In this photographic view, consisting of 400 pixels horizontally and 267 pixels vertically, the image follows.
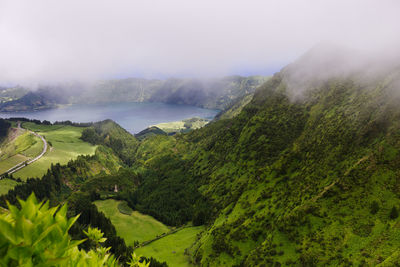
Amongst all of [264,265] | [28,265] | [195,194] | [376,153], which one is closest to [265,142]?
[195,194]

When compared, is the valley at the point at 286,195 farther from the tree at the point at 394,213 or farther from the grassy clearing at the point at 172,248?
the grassy clearing at the point at 172,248

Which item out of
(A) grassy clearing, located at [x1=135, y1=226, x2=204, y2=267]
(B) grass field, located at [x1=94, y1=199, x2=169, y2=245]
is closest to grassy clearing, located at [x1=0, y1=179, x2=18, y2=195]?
(B) grass field, located at [x1=94, y1=199, x2=169, y2=245]

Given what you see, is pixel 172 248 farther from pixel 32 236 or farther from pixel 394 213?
pixel 32 236

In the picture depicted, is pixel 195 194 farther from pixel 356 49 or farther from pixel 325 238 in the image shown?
pixel 356 49

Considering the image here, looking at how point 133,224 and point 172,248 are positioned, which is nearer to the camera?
point 172,248

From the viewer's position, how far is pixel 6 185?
13750 cm

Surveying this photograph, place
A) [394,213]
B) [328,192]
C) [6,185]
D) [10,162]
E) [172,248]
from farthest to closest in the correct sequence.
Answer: [10,162], [6,185], [172,248], [328,192], [394,213]

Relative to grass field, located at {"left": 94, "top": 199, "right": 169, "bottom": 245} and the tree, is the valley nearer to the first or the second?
the tree

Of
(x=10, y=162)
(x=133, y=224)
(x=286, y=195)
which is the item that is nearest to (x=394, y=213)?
(x=286, y=195)

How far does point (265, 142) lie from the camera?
173875 mm

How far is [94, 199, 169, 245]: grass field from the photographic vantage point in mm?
130125

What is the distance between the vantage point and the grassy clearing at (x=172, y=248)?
338 ft

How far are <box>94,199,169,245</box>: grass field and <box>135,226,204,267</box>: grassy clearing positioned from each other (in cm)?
1002

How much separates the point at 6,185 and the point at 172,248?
108054 millimetres
